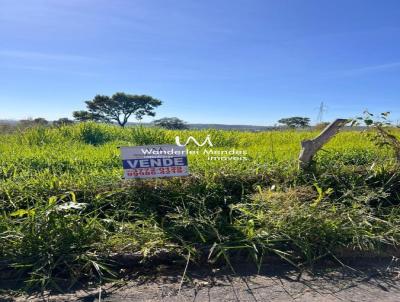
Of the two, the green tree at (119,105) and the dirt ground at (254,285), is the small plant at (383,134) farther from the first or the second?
the green tree at (119,105)

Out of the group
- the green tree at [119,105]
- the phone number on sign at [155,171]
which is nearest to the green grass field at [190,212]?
the phone number on sign at [155,171]

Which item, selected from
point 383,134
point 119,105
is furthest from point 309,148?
point 119,105

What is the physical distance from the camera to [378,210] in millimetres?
3424

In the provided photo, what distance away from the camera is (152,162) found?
3584 millimetres

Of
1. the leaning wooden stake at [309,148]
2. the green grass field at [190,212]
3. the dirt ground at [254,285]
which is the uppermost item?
the leaning wooden stake at [309,148]

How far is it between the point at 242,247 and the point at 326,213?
959mm

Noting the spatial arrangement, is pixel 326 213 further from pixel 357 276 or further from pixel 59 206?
pixel 59 206

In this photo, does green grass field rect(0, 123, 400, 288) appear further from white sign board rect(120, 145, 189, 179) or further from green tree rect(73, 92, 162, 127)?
green tree rect(73, 92, 162, 127)

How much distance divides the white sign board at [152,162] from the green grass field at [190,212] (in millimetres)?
108

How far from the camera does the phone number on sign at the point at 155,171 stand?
356 cm

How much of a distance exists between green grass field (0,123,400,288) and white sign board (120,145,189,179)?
0.11 metres

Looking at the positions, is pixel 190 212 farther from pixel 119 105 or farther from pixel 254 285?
pixel 119 105

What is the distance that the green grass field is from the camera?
2711 millimetres

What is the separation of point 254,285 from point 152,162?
1693 millimetres
